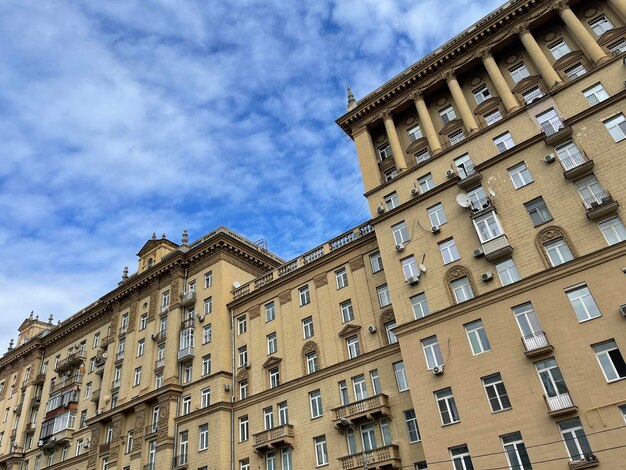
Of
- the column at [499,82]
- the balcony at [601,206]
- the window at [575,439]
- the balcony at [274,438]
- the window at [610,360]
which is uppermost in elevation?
the column at [499,82]

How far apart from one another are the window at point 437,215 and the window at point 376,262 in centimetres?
458

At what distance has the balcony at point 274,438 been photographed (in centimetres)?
3008

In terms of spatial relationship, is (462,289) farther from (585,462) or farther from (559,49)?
(559,49)

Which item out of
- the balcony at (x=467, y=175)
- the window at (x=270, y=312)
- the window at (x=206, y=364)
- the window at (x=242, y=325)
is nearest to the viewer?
the balcony at (x=467, y=175)

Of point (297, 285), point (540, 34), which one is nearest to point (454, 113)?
point (540, 34)

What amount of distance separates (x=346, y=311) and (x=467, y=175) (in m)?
11.2

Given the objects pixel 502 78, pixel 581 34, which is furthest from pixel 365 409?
pixel 581 34

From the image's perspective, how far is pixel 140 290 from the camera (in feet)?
151

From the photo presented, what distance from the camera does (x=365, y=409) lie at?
27625mm

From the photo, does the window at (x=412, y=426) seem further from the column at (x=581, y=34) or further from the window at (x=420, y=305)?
the column at (x=581, y=34)

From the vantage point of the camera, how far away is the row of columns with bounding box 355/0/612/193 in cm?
2845

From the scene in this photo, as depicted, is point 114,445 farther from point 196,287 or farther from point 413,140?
point 413,140

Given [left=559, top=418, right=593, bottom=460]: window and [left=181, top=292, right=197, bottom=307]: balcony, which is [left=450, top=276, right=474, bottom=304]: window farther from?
[left=181, top=292, right=197, bottom=307]: balcony

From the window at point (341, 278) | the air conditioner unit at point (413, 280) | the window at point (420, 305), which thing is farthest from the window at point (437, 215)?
the window at point (341, 278)
